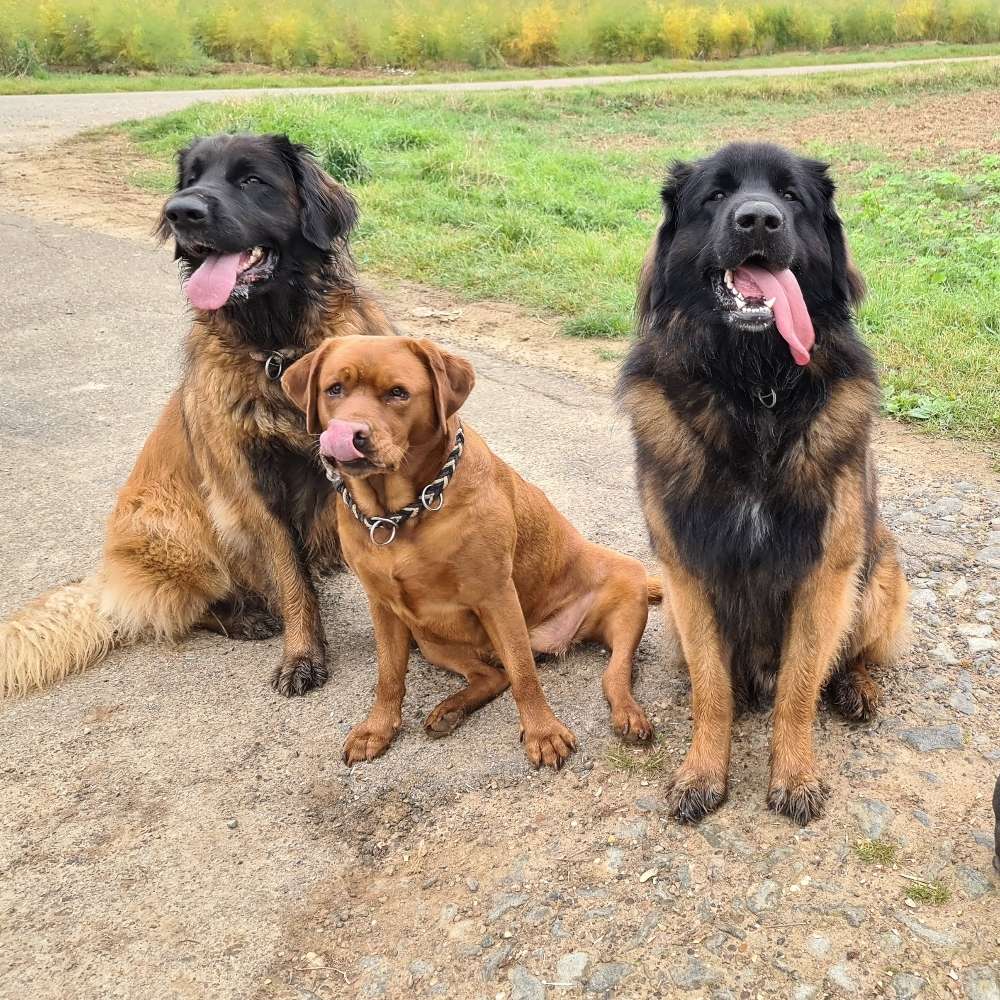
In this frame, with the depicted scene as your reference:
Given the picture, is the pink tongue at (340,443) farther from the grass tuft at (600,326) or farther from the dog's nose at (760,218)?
the grass tuft at (600,326)

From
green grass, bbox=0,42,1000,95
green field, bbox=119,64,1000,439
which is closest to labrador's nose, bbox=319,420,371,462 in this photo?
green field, bbox=119,64,1000,439

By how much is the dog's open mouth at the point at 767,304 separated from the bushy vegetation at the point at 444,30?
24.4 metres

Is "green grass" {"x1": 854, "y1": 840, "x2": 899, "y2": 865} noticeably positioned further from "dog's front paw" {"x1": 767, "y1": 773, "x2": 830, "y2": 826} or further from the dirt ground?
"dog's front paw" {"x1": 767, "y1": 773, "x2": 830, "y2": 826}

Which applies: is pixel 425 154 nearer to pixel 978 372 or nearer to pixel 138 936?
pixel 978 372

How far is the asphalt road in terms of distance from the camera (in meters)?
14.3

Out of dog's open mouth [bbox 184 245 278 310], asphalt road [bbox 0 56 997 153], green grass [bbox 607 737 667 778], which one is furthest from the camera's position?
asphalt road [bbox 0 56 997 153]

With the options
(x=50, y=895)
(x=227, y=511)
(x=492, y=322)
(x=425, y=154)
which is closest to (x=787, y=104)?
(x=425, y=154)

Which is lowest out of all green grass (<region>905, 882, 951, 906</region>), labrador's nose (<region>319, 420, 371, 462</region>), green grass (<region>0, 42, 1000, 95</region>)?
green grass (<region>905, 882, 951, 906</region>)

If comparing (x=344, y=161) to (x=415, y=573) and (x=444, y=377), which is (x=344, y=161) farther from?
(x=415, y=573)

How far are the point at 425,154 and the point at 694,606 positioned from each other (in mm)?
9508

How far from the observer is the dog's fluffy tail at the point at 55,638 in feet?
11.7

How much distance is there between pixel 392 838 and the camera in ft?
9.14

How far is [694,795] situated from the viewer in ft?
9.10

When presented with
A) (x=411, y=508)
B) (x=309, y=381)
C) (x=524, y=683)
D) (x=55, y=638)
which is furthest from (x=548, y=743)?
(x=55, y=638)
